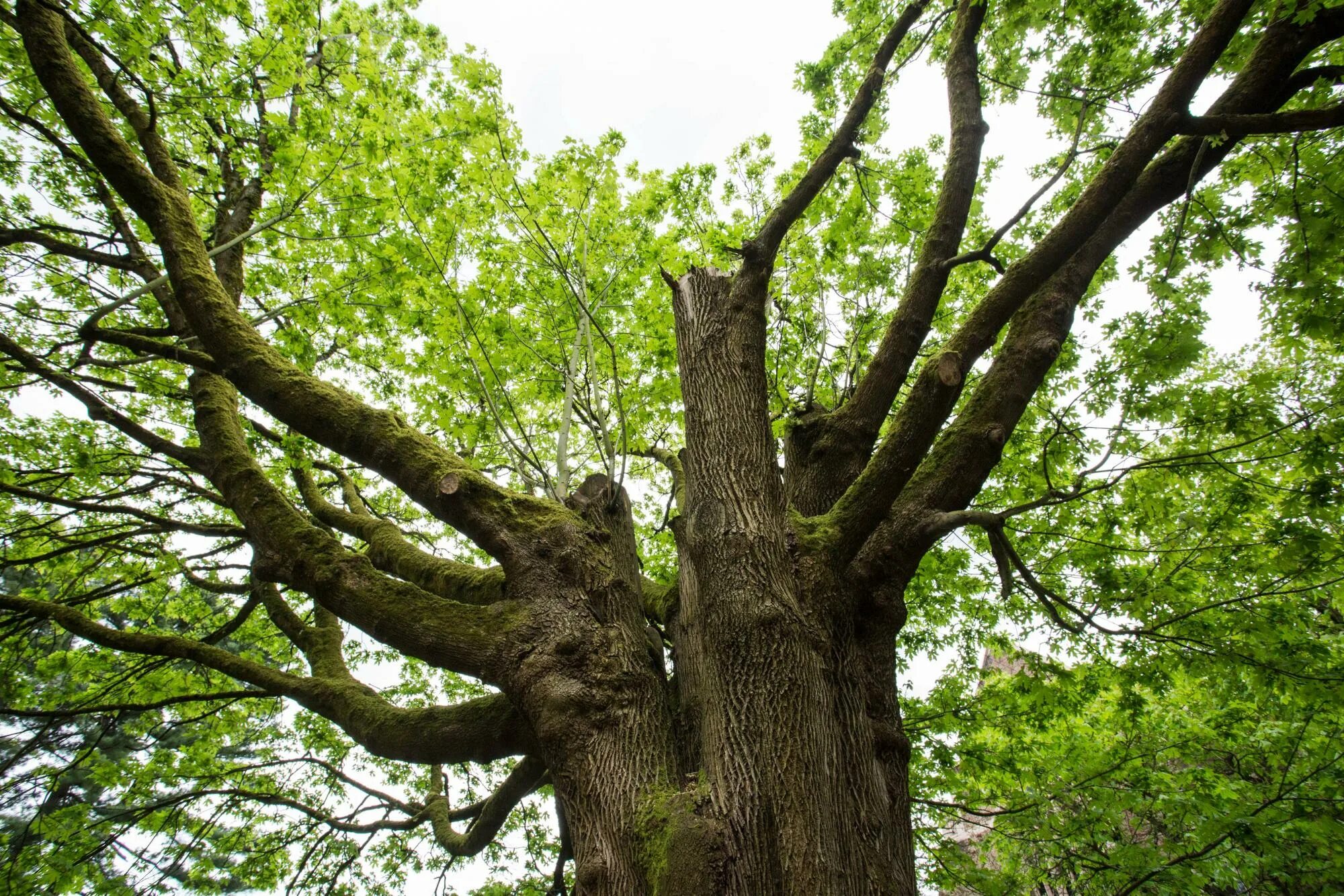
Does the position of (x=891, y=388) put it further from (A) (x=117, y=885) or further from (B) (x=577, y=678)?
(A) (x=117, y=885)

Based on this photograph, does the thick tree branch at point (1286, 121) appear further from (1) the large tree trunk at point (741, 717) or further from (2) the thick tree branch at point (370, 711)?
(2) the thick tree branch at point (370, 711)

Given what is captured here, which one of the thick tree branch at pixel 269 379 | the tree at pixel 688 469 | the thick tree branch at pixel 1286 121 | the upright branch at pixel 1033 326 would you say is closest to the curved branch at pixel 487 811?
the tree at pixel 688 469

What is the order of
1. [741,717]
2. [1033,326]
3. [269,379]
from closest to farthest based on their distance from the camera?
[741,717], [1033,326], [269,379]

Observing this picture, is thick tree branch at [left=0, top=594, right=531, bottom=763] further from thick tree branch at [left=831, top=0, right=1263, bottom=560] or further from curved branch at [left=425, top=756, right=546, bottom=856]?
thick tree branch at [left=831, top=0, right=1263, bottom=560]

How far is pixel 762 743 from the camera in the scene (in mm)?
2342

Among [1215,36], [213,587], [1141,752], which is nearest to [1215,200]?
[1215,36]

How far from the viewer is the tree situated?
2.79 metres

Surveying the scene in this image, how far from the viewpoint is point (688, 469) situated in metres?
3.30

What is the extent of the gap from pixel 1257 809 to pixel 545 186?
26.8ft

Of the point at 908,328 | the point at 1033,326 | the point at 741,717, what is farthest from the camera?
the point at 908,328

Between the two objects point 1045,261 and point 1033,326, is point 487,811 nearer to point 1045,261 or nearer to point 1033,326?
point 1033,326

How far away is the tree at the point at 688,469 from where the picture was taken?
2791 millimetres

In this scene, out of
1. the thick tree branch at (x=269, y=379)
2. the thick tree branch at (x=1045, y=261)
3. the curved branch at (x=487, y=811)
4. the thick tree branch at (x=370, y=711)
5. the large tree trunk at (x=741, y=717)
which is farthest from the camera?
the curved branch at (x=487, y=811)

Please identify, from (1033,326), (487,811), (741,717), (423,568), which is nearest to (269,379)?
(423,568)
